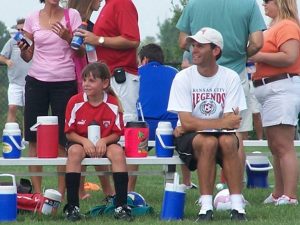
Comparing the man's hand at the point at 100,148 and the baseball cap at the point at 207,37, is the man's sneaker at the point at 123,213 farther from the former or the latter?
the baseball cap at the point at 207,37

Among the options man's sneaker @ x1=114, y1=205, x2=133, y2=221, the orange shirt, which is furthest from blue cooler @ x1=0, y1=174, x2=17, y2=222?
the orange shirt

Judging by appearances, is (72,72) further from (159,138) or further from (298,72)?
(298,72)

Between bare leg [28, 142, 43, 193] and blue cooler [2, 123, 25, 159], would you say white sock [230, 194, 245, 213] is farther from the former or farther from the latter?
bare leg [28, 142, 43, 193]

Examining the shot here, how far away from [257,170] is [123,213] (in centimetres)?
309

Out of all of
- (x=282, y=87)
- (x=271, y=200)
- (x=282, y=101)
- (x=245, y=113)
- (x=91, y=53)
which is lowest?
(x=271, y=200)

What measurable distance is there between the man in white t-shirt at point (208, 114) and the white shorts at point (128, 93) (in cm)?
85

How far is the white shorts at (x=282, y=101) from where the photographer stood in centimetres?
880

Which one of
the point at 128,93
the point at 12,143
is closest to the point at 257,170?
the point at 128,93

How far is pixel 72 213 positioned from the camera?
7711 mm

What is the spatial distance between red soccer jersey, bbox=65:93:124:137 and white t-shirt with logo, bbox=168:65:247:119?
1.47 feet

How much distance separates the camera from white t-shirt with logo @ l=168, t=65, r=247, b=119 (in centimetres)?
804

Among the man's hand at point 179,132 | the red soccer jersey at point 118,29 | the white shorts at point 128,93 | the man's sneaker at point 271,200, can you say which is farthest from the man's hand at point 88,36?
the man's sneaker at point 271,200

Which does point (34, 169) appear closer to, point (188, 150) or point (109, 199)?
point (109, 199)

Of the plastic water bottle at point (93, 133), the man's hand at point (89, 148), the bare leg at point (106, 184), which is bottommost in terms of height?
the bare leg at point (106, 184)
